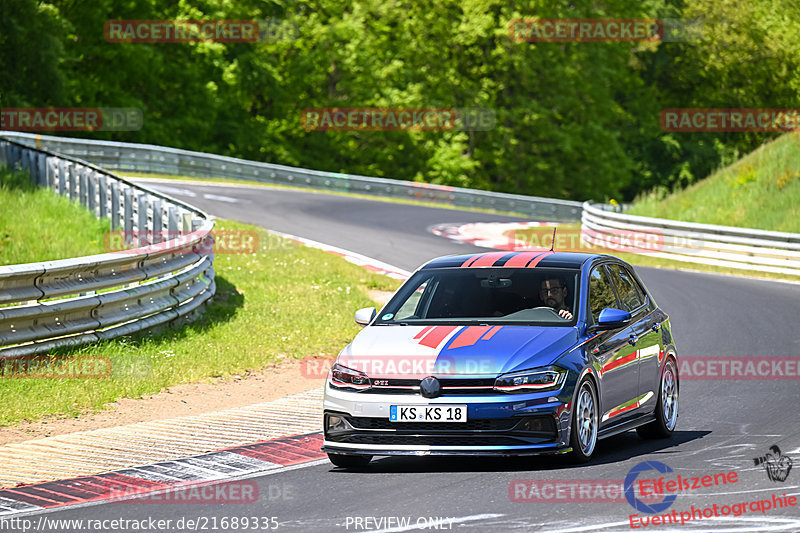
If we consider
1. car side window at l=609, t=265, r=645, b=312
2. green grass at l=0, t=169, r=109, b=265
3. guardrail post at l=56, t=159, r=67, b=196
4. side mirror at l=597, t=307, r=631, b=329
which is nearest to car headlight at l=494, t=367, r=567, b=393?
side mirror at l=597, t=307, r=631, b=329

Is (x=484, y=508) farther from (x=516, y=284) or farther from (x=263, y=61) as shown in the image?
(x=263, y=61)

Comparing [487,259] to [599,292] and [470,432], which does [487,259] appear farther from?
[470,432]

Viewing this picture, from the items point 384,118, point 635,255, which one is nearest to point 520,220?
point 635,255

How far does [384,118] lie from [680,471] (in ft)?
185

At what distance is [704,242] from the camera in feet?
93.0

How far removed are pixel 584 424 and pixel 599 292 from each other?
1500mm

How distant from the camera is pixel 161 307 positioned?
47.3 feet

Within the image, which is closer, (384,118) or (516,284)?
(516,284)

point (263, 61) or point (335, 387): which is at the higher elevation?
point (263, 61)

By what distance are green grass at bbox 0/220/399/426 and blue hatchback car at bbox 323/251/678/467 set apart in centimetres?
346

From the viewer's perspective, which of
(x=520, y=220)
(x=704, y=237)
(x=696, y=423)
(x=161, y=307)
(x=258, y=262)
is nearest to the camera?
(x=696, y=423)

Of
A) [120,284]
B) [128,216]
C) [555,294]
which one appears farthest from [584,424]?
[128,216]

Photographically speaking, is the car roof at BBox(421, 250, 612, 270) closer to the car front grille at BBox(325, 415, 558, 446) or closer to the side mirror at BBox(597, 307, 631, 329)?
the side mirror at BBox(597, 307, 631, 329)

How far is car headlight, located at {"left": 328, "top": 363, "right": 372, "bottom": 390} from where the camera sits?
8469 millimetres
